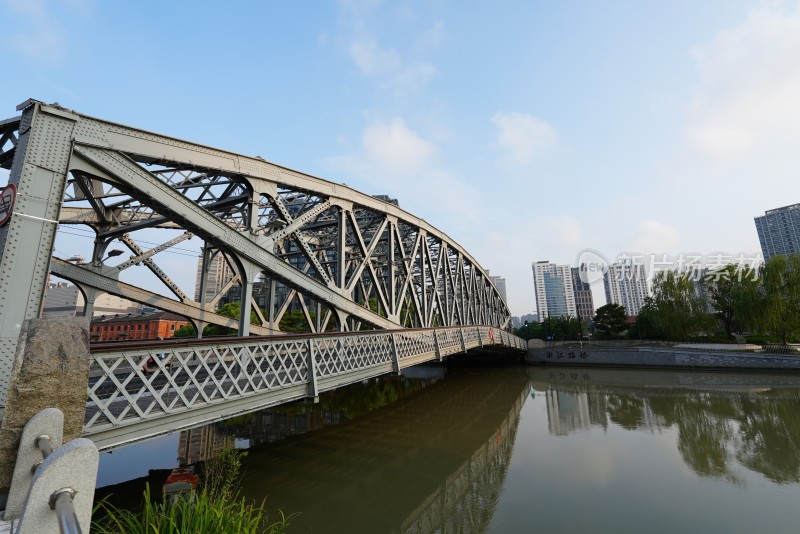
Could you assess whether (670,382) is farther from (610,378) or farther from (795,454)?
(795,454)

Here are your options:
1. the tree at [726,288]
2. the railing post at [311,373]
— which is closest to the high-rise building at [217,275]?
the railing post at [311,373]

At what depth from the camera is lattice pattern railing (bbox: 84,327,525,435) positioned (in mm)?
6238

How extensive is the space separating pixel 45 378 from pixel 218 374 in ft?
29.4

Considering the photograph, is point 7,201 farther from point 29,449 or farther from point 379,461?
point 379,461

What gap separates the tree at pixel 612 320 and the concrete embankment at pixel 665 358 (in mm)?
25212

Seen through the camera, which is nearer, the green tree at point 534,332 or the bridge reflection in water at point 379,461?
the bridge reflection in water at point 379,461

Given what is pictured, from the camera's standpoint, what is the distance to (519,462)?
13.5 meters

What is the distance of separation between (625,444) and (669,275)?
44.6 metres

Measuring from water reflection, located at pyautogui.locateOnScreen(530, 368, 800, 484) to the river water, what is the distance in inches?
4.2

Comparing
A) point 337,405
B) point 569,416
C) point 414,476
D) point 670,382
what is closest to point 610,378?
point 670,382

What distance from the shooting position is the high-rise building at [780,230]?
95.1 metres

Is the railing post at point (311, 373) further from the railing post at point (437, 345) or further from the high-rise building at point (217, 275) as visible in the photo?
the railing post at point (437, 345)

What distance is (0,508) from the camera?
12.3 ft

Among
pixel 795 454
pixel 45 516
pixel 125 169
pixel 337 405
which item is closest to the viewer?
pixel 45 516
